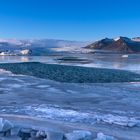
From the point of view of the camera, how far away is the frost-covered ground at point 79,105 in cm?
595

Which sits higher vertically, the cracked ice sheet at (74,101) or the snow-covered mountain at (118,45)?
the snow-covered mountain at (118,45)

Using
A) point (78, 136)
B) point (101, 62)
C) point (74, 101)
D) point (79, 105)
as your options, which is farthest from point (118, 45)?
point (78, 136)

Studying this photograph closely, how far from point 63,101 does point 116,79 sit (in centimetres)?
557

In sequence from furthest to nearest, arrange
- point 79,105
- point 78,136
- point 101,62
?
1. point 101,62
2. point 79,105
3. point 78,136

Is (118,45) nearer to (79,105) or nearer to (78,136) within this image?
(79,105)

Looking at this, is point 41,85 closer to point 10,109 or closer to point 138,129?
point 10,109

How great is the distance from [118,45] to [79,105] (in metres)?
45.1

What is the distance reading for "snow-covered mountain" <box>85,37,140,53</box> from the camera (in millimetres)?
49969

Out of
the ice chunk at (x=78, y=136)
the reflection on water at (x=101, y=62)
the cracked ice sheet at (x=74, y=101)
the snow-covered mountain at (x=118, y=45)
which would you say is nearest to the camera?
the ice chunk at (x=78, y=136)

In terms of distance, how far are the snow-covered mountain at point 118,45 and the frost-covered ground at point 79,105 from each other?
128 ft

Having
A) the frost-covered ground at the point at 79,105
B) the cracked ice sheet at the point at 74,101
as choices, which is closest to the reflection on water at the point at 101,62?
the cracked ice sheet at the point at 74,101

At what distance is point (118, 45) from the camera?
5219cm

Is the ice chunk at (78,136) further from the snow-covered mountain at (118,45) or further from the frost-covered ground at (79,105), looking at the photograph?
the snow-covered mountain at (118,45)

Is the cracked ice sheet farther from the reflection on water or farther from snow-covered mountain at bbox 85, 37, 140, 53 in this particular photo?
snow-covered mountain at bbox 85, 37, 140, 53
